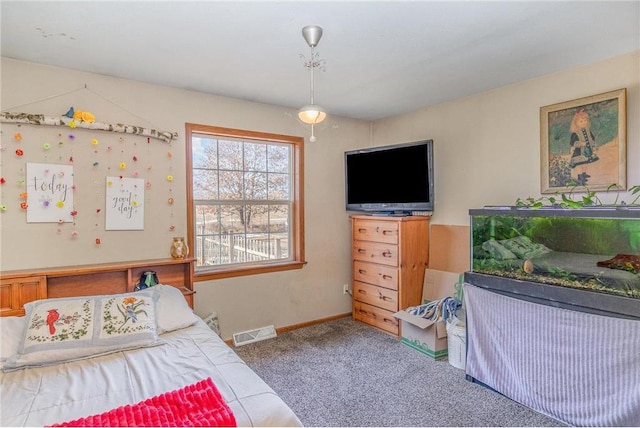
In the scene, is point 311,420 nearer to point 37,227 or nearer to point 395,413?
point 395,413

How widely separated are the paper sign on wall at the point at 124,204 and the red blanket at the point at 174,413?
1.85 meters

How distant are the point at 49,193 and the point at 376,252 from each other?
2.89 m

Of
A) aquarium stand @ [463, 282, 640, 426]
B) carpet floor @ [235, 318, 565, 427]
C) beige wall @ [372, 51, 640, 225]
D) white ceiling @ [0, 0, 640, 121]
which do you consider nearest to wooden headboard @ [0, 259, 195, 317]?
carpet floor @ [235, 318, 565, 427]

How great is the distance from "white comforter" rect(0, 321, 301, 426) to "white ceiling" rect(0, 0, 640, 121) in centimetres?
185

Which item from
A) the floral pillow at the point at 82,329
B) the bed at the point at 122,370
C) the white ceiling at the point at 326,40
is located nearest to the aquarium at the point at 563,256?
the white ceiling at the point at 326,40

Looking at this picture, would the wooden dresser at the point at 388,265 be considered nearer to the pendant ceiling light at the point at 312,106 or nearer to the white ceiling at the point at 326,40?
the white ceiling at the point at 326,40

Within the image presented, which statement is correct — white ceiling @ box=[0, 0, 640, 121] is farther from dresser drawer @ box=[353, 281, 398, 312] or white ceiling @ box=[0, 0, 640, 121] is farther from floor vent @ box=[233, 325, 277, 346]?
floor vent @ box=[233, 325, 277, 346]

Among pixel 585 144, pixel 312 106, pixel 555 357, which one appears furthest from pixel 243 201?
pixel 585 144

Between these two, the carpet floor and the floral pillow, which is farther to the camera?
the carpet floor

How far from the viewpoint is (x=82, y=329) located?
1944mm

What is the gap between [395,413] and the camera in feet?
7.24

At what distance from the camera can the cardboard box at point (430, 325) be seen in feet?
9.81

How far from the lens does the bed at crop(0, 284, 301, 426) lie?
1.35 meters

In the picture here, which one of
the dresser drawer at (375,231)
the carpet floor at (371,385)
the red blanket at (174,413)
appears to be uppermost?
the dresser drawer at (375,231)
